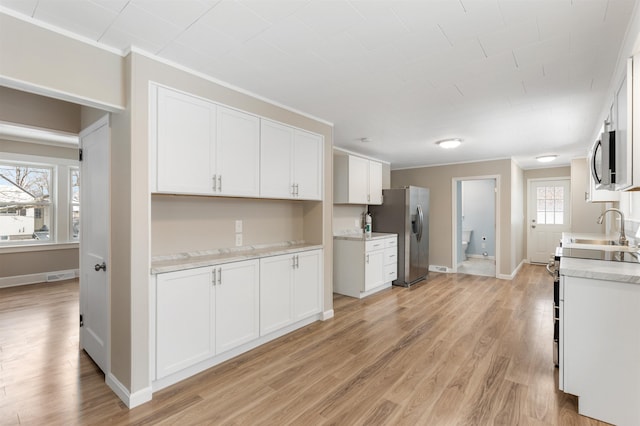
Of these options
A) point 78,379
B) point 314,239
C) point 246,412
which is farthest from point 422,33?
point 78,379

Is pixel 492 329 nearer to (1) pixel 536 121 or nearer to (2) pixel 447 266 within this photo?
(1) pixel 536 121

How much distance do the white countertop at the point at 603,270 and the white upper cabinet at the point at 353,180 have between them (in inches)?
124

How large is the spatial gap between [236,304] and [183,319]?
48cm

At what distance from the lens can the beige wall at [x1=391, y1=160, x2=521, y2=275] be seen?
19.8ft

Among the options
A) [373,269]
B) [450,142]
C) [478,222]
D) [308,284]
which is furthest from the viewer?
[478,222]

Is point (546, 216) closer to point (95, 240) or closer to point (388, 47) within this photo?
point (388, 47)

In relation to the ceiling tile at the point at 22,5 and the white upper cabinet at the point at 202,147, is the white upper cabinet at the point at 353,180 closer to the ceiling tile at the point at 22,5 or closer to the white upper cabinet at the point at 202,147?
the white upper cabinet at the point at 202,147

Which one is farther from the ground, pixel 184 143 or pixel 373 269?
pixel 184 143

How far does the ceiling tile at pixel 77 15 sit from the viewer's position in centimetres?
169

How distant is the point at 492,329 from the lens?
11.5ft

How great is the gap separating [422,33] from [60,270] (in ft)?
23.0

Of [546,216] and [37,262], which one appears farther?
[546,216]

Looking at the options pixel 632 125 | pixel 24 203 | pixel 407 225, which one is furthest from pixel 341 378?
pixel 24 203

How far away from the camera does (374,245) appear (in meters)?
4.94
